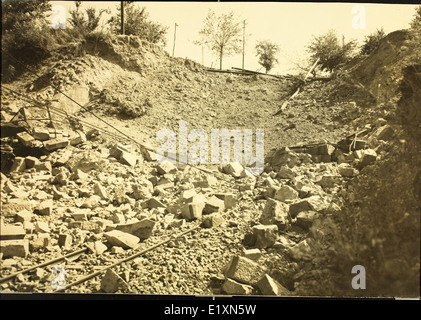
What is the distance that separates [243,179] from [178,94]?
4.91m

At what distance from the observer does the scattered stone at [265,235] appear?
4.68 metres

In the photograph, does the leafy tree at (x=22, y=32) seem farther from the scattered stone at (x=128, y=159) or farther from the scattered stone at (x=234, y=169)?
the scattered stone at (x=234, y=169)

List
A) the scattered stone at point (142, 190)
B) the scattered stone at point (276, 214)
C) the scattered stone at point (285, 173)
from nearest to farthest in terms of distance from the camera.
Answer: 1. the scattered stone at point (276, 214)
2. the scattered stone at point (142, 190)
3. the scattered stone at point (285, 173)

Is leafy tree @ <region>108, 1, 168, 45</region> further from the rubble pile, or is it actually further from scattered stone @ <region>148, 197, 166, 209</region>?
scattered stone @ <region>148, 197, 166, 209</region>

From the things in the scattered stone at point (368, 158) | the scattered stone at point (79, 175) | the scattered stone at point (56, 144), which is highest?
the scattered stone at point (56, 144)

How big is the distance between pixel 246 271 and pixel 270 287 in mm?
389

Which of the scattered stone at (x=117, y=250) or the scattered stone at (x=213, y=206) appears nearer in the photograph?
the scattered stone at (x=117, y=250)

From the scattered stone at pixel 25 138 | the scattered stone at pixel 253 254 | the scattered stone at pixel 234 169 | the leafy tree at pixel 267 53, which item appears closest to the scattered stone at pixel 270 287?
the scattered stone at pixel 253 254

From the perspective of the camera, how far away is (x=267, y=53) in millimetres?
8258

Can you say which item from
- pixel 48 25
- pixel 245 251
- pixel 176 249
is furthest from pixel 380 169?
pixel 48 25

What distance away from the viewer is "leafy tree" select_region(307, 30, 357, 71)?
8.13 metres

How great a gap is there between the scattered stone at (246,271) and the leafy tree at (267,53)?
5.16 metres

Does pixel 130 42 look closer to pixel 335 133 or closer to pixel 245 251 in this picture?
pixel 335 133

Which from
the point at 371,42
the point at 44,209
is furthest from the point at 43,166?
the point at 371,42
